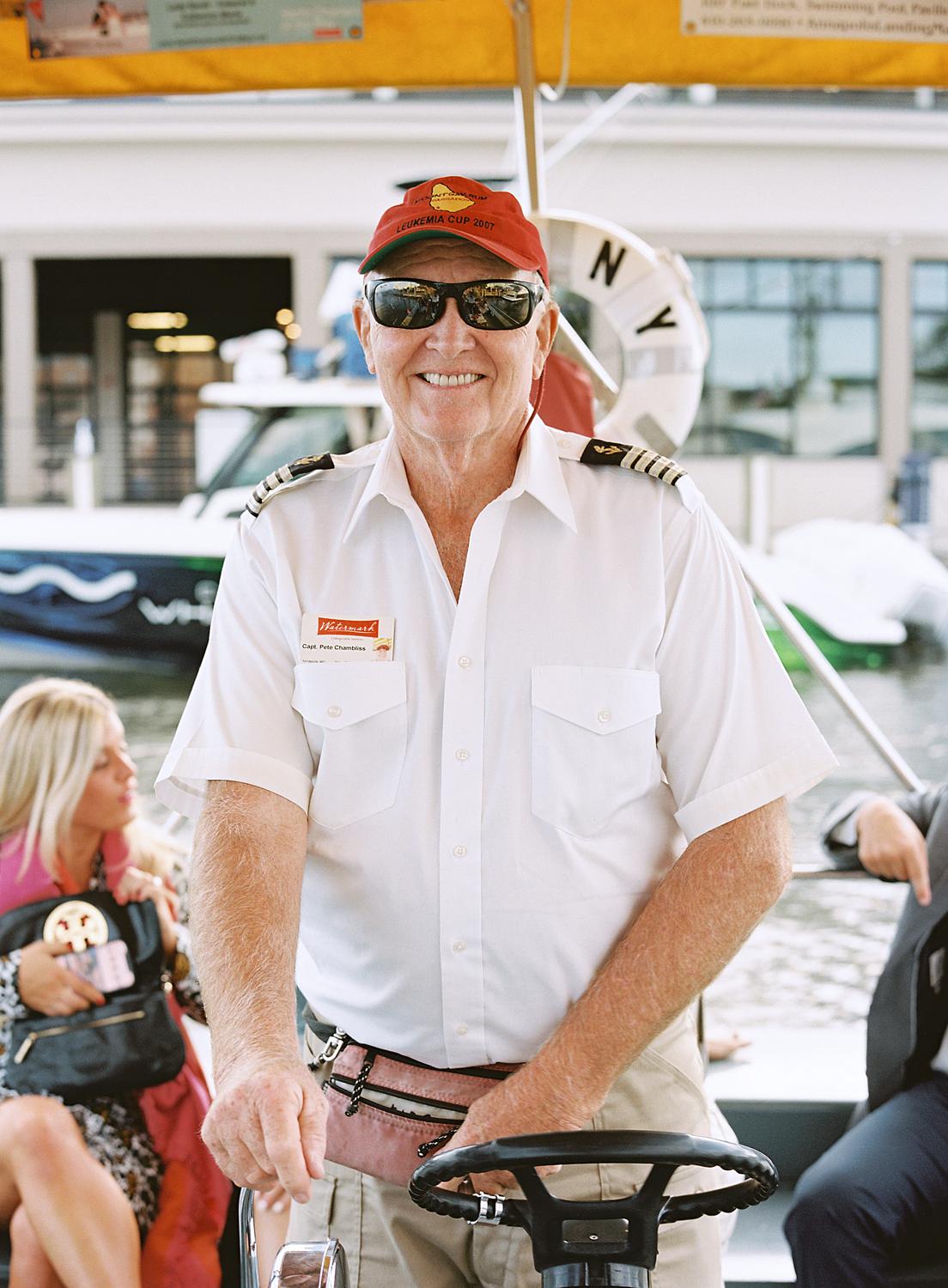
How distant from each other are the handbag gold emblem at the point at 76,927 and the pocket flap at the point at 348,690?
106 centimetres

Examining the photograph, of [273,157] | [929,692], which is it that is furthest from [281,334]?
[929,692]

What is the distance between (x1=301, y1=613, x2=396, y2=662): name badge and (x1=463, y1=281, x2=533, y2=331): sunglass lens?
0.35 m

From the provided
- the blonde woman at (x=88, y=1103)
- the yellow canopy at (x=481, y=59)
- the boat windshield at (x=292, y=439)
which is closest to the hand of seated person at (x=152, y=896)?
the blonde woman at (x=88, y=1103)

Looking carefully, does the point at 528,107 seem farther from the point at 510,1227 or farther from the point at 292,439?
the point at 292,439

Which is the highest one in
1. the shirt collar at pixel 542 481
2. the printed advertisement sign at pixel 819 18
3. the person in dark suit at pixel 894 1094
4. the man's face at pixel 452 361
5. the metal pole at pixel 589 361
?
the printed advertisement sign at pixel 819 18

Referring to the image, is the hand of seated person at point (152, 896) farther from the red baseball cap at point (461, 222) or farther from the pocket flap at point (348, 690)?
the red baseball cap at point (461, 222)

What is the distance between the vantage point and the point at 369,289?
164 centimetres

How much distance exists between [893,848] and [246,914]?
132 cm

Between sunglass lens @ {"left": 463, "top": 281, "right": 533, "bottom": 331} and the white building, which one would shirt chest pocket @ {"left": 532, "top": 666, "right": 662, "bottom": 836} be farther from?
the white building

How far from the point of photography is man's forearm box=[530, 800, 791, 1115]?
4.94ft

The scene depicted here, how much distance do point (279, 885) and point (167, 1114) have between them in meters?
1.14

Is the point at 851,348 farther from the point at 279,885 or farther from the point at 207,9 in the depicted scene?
the point at 279,885

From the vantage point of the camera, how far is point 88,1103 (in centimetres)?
245

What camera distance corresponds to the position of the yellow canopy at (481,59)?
9.04 ft
